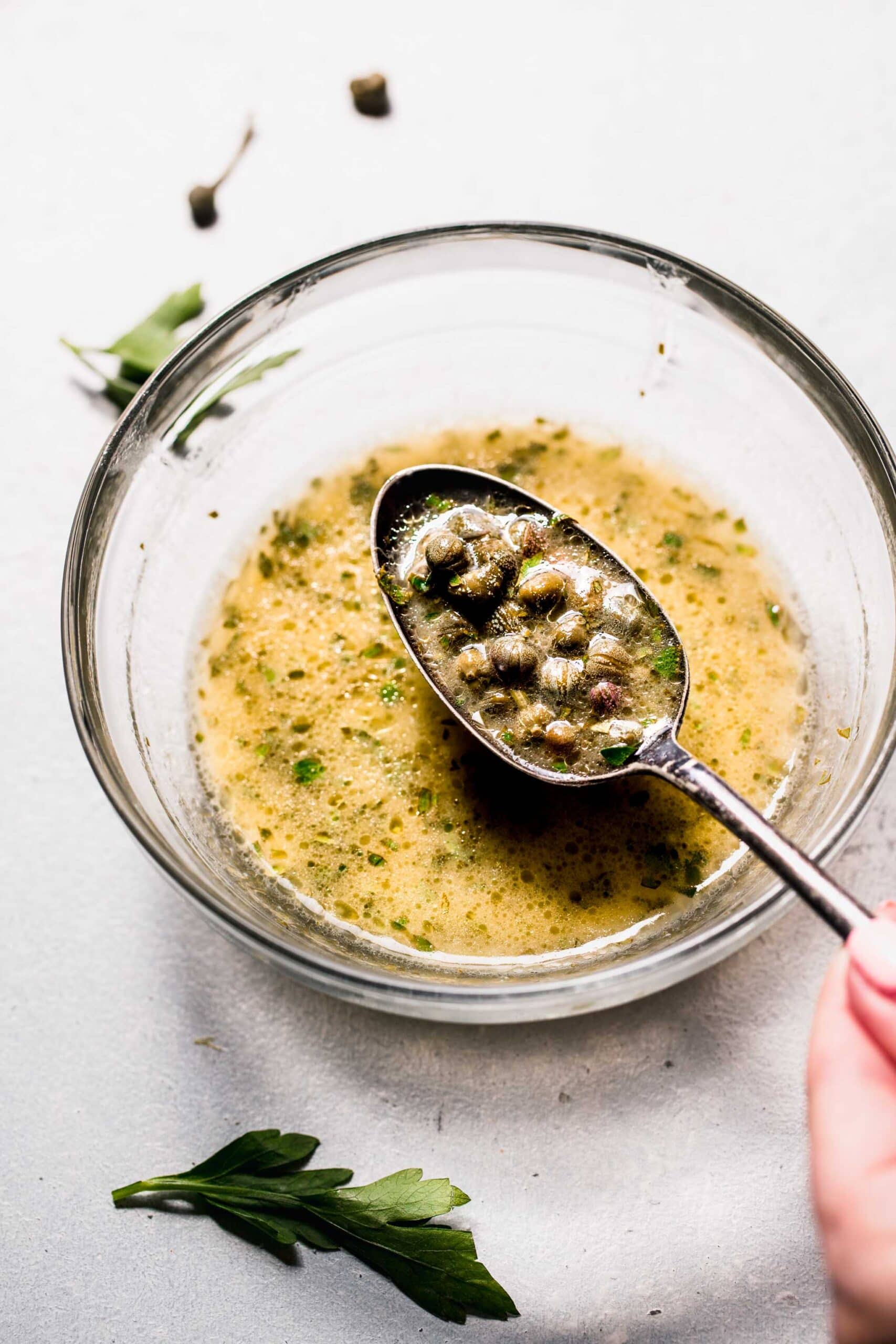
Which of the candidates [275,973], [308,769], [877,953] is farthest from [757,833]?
[275,973]

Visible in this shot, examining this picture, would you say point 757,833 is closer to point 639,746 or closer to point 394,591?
point 639,746

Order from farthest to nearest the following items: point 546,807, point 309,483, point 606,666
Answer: point 309,483
point 546,807
point 606,666

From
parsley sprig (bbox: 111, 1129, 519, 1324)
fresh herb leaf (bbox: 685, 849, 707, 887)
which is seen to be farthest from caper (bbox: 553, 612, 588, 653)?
parsley sprig (bbox: 111, 1129, 519, 1324)

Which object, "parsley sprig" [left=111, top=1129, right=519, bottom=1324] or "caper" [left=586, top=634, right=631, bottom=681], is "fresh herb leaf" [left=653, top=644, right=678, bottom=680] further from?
"parsley sprig" [left=111, top=1129, right=519, bottom=1324]

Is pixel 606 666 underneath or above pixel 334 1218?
above

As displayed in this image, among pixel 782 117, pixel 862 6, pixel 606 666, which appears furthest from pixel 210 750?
pixel 862 6

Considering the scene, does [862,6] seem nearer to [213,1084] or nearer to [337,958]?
[337,958]

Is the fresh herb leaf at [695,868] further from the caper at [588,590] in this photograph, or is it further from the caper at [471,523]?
the caper at [471,523]

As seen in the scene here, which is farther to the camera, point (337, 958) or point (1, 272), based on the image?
point (1, 272)

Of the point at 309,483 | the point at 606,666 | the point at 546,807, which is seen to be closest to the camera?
the point at 606,666
